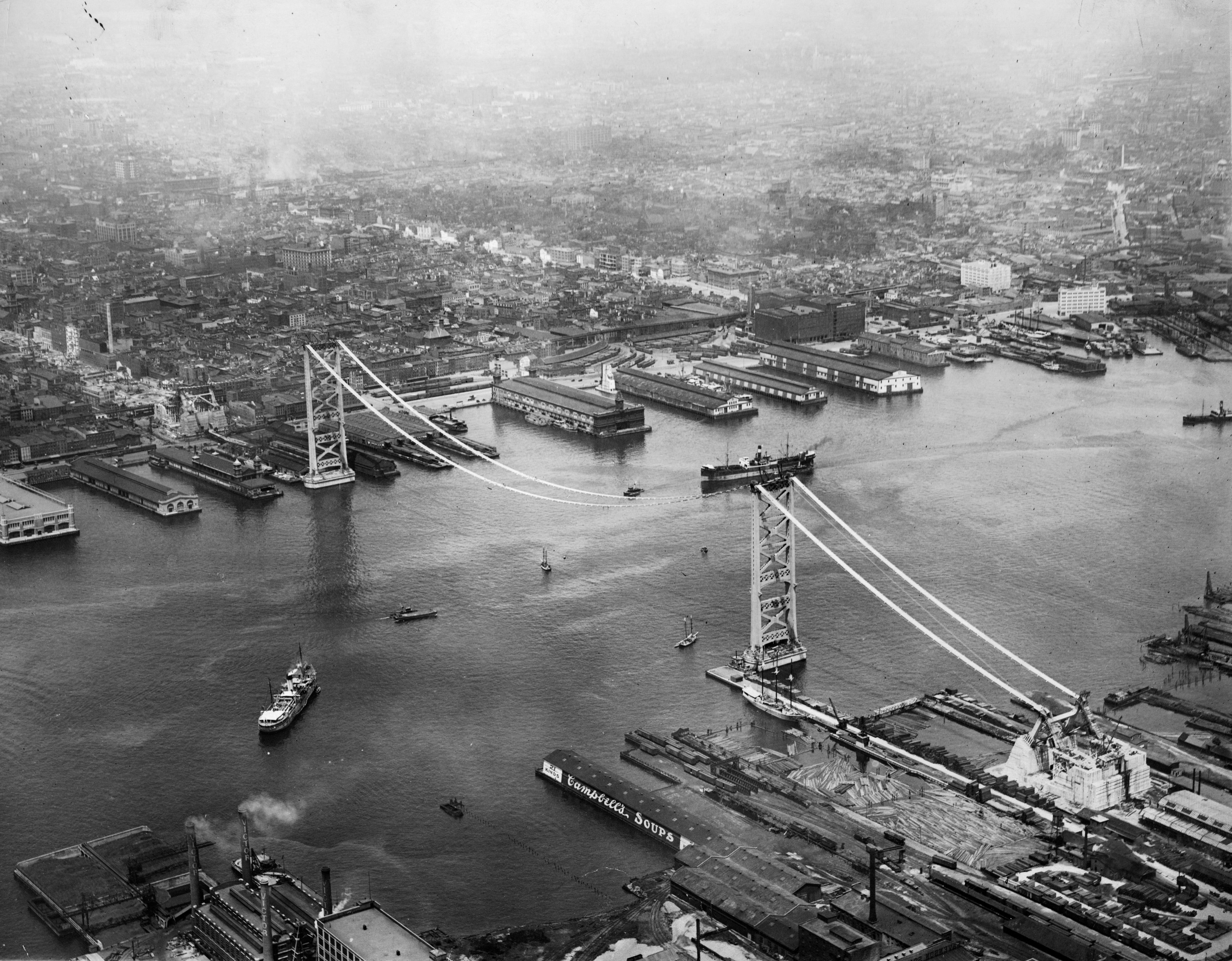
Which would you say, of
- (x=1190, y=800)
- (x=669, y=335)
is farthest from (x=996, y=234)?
(x=1190, y=800)

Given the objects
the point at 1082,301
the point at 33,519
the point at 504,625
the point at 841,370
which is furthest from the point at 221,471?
the point at 1082,301

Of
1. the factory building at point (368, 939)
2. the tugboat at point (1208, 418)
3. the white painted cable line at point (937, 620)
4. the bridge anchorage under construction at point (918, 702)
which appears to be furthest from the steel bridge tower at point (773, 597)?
the tugboat at point (1208, 418)

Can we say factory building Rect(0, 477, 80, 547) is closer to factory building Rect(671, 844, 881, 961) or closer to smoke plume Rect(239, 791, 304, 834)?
smoke plume Rect(239, 791, 304, 834)

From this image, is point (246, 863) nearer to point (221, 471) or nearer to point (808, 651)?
point (808, 651)

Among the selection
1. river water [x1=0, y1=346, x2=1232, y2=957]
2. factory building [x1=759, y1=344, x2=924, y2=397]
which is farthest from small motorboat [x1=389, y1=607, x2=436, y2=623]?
factory building [x1=759, y1=344, x2=924, y2=397]

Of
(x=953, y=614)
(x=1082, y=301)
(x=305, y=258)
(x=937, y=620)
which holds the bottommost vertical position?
(x=937, y=620)

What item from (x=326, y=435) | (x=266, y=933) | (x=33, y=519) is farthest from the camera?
(x=326, y=435)

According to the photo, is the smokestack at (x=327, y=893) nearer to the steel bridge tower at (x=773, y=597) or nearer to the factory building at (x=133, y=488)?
the steel bridge tower at (x=773, y=597)

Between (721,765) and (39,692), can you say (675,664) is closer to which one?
(721,765)
